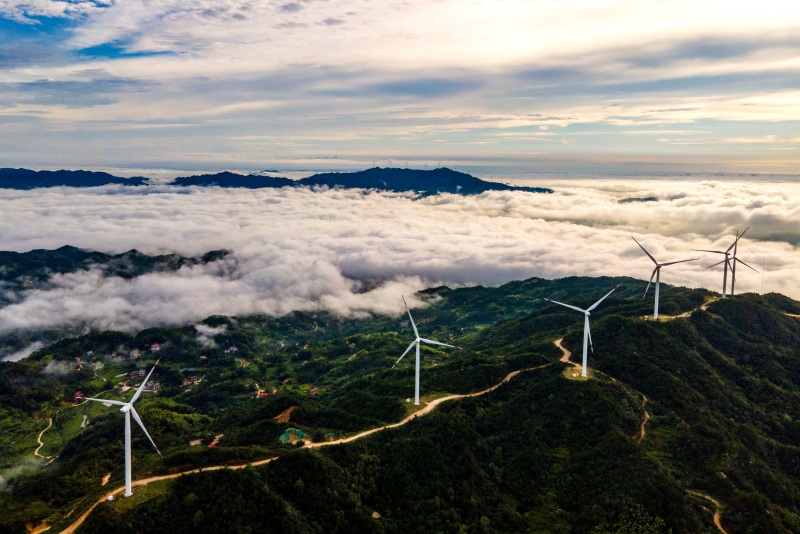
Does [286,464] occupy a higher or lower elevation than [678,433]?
higher

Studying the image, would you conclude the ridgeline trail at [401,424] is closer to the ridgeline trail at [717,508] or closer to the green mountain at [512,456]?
the ridgeline trail at [717,508]

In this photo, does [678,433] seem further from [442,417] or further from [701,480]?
[442,417]

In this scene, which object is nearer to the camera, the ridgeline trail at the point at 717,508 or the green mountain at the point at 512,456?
the green mountain at the point at 512,456

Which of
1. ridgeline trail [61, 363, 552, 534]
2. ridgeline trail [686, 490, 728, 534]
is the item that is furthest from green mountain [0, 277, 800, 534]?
ridgeline trail [61, 363, 552, 534]

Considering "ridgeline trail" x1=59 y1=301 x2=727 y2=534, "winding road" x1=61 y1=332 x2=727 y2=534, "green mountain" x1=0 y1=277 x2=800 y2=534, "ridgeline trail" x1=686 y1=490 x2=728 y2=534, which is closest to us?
"winding road" x1=61 y1=332 x2=727 y2=534

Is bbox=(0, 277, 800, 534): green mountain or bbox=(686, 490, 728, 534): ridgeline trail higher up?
bbox=(0, 277, 800, 534): green mountain

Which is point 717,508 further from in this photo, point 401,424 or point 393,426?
point 393,426

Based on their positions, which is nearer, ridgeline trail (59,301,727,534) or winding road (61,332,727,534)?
winding road (61,332,727,534)

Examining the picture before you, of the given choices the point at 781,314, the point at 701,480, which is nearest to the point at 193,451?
the point at 701,480

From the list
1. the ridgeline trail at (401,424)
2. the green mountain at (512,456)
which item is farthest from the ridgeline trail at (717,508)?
the green mountain at (512,456)

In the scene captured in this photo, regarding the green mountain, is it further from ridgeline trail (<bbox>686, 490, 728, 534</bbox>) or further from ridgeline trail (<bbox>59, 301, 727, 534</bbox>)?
ridgeline trail (<bbox>59, 301, 727, 534</bbox>)

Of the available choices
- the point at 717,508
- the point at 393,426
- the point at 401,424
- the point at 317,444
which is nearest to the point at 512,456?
the point at 401,424
